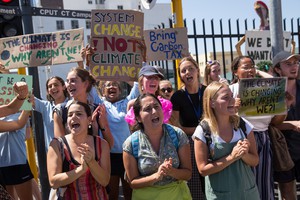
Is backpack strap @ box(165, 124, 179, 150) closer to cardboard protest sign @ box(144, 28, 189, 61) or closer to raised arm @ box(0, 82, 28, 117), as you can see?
raised arm @ box(0, 82, 28, 117)

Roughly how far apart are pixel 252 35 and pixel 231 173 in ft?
9.30

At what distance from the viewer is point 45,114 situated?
4629mm

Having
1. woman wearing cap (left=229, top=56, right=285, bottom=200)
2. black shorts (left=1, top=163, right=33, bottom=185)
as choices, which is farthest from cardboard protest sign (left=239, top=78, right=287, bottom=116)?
black shorts (left=1, top=163, right=33, bottom=185)

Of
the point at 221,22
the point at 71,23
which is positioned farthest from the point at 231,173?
the point at 71,23

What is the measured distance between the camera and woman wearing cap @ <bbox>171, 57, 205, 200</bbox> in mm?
4109

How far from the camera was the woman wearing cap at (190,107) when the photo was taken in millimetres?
4109

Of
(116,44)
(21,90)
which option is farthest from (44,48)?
(21,90)

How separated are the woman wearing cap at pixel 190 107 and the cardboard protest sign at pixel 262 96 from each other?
0.59m

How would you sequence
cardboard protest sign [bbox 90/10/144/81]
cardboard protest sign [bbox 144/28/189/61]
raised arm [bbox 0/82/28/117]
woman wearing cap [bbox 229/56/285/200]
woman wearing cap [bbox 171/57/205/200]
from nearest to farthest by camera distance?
raised arm [bbox 0/82/28/117] → woman wearing cap [bbox 229/56/285/200] → woman wearing cap [bbox 171/57/205/200] → cardboard protest sign [bbox 90/10/144/81] → cardboard protest sign [bbox 144/28/189/61]

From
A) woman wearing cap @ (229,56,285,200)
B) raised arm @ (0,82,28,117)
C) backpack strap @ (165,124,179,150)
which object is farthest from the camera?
woman wearing cap @ (229,56,285,200)

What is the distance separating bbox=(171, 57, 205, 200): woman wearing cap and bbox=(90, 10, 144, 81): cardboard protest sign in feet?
2.26

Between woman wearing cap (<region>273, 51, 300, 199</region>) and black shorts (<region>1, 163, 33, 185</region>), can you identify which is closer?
woman wearing cap (<region>273, 51, 300, 199</region>)

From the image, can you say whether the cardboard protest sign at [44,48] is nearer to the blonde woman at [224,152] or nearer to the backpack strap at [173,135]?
the backpack strap at [173,135]

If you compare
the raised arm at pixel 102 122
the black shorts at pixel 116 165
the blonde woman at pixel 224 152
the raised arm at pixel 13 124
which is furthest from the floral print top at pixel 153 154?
the raised arm at pixel 13 124
